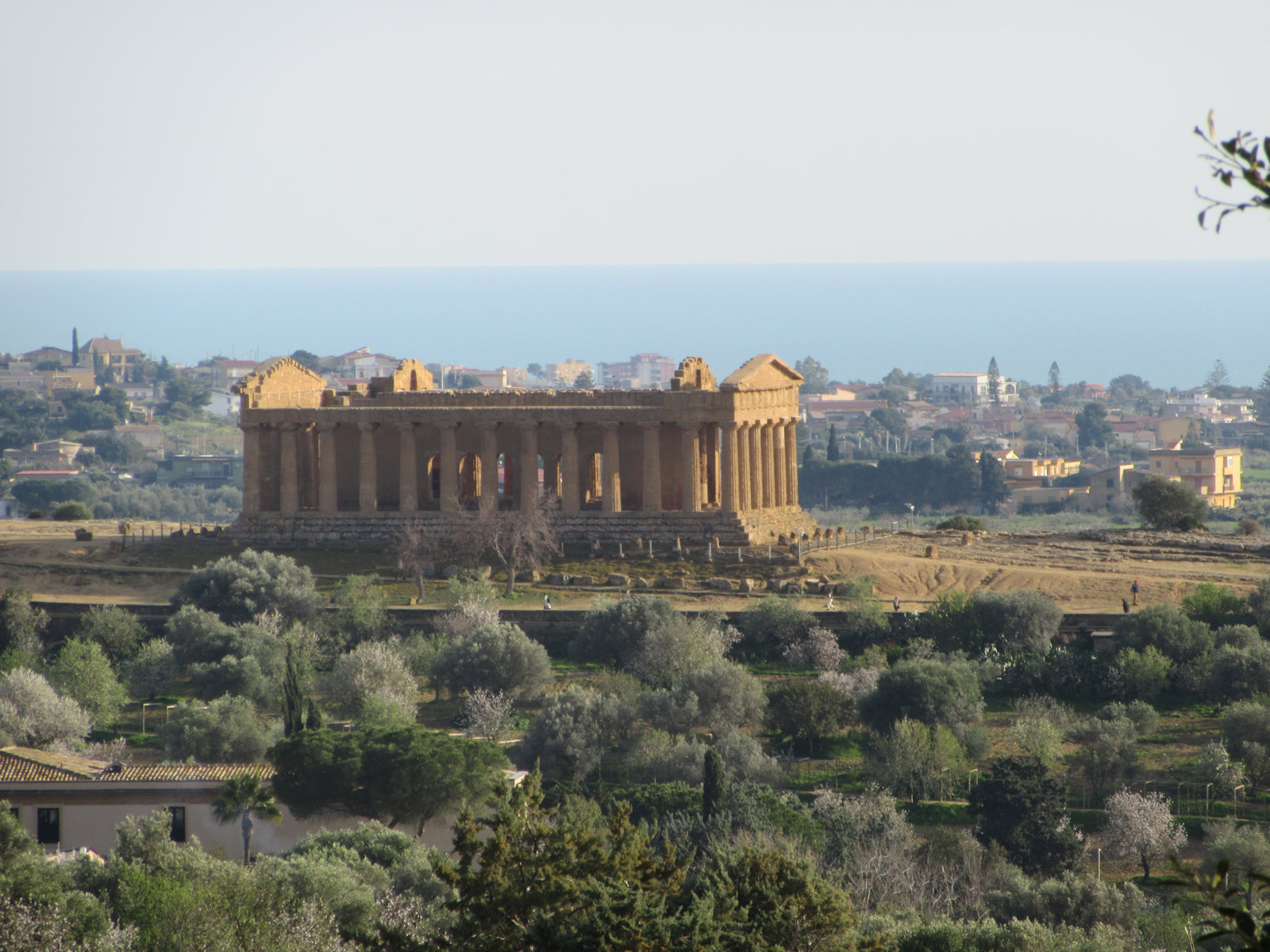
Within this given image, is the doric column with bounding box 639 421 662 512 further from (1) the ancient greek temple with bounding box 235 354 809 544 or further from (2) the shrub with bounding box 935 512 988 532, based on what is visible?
(2) the shrub with bounding box 935 512 988 532

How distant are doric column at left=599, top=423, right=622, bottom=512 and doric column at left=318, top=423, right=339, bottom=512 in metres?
9.83

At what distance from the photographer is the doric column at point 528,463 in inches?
2763

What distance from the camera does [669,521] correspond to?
69.4 m

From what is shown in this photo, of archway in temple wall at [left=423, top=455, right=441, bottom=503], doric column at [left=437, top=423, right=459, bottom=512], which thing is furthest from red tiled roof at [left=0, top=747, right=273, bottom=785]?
archway in temple wall at [left=423, top=455, right=441, bottom=503]

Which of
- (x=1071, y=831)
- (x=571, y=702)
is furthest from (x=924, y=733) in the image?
(x=571, y=702)

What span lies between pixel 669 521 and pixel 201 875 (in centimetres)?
3328

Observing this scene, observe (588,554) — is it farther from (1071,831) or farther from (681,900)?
(681,900)

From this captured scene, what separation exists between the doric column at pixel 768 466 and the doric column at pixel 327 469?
15.3 m

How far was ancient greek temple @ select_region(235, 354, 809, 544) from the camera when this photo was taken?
69.4 metres

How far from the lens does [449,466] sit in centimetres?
7112

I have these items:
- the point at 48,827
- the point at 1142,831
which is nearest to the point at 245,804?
the point at 48,827

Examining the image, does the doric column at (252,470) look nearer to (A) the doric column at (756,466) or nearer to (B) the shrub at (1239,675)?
(A) the doric column at (756,466)

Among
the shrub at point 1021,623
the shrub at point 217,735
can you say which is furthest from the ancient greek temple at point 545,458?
the shrub at point 217,735

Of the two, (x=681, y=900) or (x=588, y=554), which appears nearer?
(x=681, y=900)
